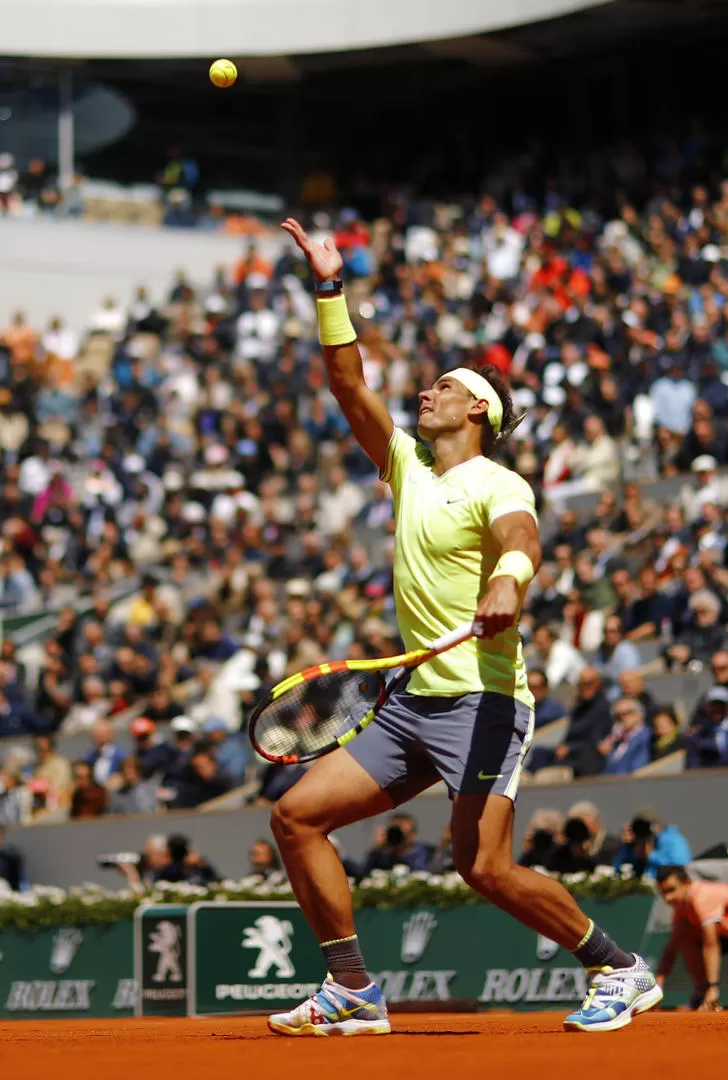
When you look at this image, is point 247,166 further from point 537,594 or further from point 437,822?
point 437,822

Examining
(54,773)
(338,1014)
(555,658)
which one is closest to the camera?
(338,1014)

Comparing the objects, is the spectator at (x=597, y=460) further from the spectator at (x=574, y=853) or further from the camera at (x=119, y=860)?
the spectator at (x=574, y=853)

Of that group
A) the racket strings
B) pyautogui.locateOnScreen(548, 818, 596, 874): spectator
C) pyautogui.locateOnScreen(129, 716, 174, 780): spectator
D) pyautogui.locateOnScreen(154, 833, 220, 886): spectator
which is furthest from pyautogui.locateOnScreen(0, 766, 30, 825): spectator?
the racket strings

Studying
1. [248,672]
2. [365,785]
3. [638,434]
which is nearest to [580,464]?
[638,434]

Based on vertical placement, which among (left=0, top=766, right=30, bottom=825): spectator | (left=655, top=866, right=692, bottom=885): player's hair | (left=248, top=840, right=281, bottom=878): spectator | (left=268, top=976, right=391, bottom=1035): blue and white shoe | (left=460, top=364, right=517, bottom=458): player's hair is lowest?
(left=0, top=766, right=30, bottom=825): spectator

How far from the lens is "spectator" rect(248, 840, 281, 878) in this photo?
46.5 ft

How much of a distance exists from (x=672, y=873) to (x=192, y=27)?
79.0ft

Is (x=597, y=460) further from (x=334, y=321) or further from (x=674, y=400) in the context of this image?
(x=334, y=321)

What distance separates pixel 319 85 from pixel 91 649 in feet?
54.2

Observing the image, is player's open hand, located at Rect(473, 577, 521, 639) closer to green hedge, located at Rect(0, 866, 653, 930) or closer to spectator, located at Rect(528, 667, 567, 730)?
green hedge, located at Rect(0, 866, 653, 930)

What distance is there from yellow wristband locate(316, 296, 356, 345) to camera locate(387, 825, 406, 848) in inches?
255

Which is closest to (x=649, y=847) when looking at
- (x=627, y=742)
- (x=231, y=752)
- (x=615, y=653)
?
(x=627, y=742)

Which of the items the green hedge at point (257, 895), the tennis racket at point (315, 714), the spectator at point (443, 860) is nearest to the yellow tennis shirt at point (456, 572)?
the tennis racket at point (315, 714)

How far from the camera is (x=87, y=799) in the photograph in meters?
17.2
